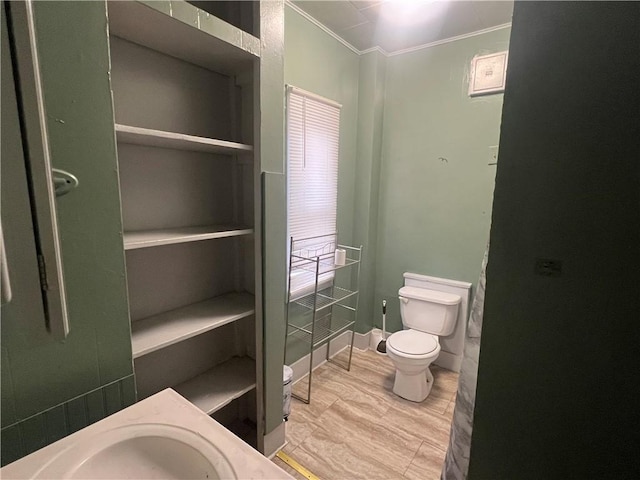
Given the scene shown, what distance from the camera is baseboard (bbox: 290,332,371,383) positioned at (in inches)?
95.7

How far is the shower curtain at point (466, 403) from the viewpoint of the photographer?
→ 40.6 inches

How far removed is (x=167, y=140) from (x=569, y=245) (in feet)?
4.38

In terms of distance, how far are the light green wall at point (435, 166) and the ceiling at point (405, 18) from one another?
0.15 meters

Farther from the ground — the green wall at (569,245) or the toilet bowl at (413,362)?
the green wall at (569,245)

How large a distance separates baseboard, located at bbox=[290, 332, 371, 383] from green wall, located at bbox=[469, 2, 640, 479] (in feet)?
6.07

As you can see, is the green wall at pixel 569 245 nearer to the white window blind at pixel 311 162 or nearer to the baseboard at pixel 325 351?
the white window blind at pixel 311 162

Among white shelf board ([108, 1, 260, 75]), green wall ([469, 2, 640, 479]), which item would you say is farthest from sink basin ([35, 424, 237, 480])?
white shelf board ([108, 1, 260, 75])

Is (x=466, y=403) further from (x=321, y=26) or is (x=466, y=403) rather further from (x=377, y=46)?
(x=377, y=46)

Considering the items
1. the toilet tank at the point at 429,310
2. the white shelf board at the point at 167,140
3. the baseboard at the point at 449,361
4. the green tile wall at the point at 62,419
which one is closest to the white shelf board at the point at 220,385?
the green tile wall at the point at 62,419

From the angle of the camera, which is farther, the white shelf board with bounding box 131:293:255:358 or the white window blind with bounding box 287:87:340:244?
the white window blind with bounding box 287:87:340:244

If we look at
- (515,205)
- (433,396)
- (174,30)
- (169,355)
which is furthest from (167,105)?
(433,396)

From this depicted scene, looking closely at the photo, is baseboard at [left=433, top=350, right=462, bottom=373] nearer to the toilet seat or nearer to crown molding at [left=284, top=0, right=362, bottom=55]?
the toilet seat

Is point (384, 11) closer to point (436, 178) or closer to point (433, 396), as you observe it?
point (436, 178)

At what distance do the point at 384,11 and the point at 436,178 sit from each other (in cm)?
124
